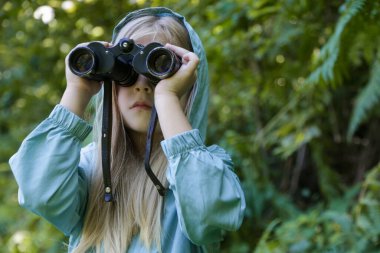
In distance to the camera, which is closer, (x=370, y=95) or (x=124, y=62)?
(x=124, y=62)

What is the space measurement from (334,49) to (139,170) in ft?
3.94

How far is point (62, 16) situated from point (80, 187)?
2.40 metres

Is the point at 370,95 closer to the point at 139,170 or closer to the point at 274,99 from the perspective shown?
the point at 274,99

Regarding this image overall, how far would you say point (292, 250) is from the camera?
10.7 feet

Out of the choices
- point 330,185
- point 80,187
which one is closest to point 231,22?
point 330,185

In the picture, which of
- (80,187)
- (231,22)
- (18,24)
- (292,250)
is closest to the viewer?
(80,187)

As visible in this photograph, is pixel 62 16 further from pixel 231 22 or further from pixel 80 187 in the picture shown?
pixel 80 187

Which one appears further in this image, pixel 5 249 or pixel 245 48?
pixel 5 249

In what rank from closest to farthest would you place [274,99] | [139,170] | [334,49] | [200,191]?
[200,191]
[139,170]
[334,49]
[274,99]

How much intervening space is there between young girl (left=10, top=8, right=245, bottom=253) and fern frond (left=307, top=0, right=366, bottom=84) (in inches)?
31.1

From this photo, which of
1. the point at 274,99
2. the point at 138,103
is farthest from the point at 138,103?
the point at 274,99

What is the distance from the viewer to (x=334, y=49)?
2.61 metres

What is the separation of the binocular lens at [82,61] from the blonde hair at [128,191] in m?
0.15

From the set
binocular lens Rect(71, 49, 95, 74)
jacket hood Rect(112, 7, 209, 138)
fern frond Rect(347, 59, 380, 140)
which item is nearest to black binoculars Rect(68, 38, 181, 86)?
binocular lens Rect(71, 49, 95, 74)
